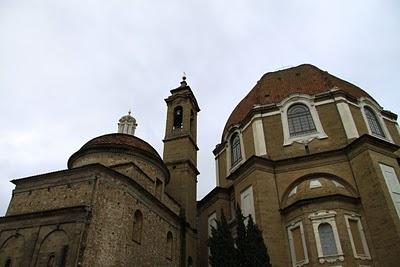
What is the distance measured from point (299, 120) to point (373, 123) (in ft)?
14.3

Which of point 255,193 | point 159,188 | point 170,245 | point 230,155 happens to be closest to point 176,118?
point 230,155

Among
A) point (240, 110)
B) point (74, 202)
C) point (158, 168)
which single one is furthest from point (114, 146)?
point (240, 110)

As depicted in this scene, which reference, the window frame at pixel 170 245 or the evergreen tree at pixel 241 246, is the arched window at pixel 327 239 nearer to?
the evergreen tree at pixel 241 246

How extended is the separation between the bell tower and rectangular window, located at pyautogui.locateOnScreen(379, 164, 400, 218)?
10.4 meters

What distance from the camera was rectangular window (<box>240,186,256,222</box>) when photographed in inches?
654

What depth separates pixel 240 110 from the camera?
75.6 feet

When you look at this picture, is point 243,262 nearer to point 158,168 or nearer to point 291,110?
point 158,168

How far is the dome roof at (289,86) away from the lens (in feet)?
67.6

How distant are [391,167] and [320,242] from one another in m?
5.45

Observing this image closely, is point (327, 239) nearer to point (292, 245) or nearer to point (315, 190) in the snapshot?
point (292, 245)

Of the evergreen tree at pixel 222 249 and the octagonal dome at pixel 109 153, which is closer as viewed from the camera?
the evergreen tree at pixel 222 249

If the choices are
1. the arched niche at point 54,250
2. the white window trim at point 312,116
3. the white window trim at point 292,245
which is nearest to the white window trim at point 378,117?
the white window trim at point 312,116

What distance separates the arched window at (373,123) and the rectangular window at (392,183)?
3445 mm

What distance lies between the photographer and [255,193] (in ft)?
54.1
